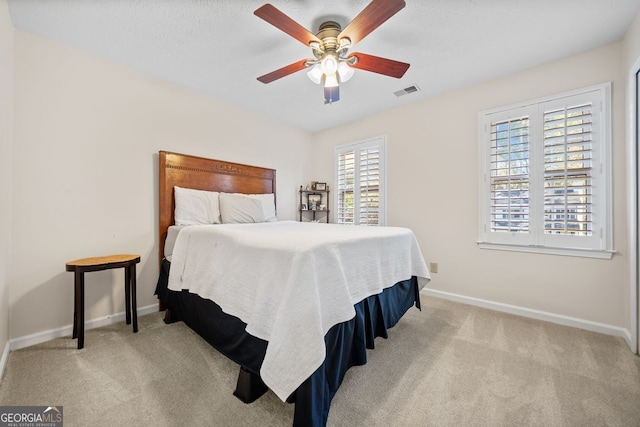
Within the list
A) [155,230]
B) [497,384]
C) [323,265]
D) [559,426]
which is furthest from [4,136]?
[559,426]

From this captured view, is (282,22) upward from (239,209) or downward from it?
upward

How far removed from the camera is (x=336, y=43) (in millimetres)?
1832

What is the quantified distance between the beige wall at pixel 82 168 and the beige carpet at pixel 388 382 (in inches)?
17.9

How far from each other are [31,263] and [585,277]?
4.71 m

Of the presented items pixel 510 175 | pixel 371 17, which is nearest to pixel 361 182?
pixel 510 175

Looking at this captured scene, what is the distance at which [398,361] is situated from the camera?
5.80ft

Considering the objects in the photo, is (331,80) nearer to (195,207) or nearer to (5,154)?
(195,207)

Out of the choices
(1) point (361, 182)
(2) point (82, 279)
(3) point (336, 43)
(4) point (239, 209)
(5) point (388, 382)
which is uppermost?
(3) point (336, 43)

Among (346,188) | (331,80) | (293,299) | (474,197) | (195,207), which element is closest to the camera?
(293,299)

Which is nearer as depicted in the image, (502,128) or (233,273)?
(233,273)

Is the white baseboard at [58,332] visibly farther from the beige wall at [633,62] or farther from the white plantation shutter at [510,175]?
the beige wall at [633,62]

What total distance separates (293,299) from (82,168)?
7.89 ft

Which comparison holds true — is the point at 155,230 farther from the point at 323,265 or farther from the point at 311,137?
the point at 311,137

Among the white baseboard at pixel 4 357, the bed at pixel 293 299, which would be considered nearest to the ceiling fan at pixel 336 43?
the bed at pixel 293 299
